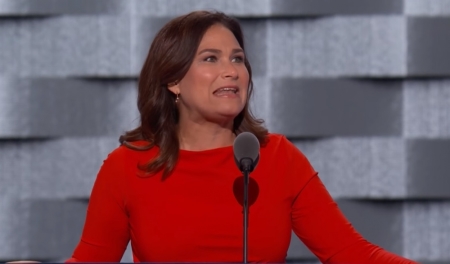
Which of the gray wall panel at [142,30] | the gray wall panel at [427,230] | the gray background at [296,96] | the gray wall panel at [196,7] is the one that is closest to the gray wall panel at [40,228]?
the gray background at [296,96]

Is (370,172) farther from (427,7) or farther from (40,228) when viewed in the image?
(40,228)

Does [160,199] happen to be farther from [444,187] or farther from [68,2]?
[444,187]

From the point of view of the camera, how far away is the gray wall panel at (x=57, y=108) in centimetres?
215

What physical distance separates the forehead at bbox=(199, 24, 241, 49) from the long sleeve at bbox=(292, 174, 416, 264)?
15.2 inches

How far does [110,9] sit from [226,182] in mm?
752

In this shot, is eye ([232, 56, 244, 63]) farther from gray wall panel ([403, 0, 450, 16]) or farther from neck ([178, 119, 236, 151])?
gray wall panel ([403, 0, 450, 16])

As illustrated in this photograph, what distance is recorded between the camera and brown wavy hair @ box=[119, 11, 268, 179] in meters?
1.72

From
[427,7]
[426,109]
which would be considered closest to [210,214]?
[426,109]

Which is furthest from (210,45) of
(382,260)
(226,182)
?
(382,260)

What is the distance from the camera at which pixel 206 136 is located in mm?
1777

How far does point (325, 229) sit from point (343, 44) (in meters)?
0.68

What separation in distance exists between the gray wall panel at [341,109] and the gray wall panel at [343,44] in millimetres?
37

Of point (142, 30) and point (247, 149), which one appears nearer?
point (247, 149)

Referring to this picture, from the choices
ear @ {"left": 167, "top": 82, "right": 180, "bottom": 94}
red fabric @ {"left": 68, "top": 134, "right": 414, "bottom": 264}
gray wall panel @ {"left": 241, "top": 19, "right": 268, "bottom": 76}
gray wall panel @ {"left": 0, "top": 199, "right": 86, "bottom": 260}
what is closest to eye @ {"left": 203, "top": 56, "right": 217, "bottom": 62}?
ear @ {"left": 167, "top": 82, "right": 180, "bottom": 94}
